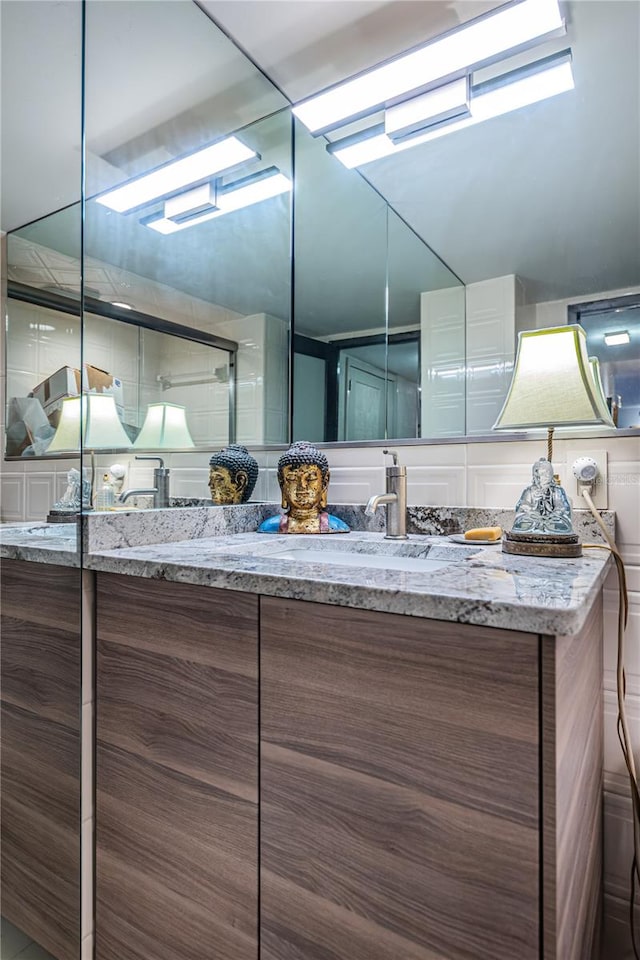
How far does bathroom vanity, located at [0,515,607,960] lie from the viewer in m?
0.59

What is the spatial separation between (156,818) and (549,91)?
1831 mm

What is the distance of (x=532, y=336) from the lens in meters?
1.10

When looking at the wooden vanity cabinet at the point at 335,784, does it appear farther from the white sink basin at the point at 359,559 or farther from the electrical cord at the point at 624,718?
the white sink basin at the point at 359,559

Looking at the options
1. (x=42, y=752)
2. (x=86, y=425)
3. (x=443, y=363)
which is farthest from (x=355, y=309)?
(x=42, y=752)

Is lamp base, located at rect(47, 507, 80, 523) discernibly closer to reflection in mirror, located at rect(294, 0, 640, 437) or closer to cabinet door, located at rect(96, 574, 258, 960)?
cabinet door, located at rect(96, 574, 258, 960)

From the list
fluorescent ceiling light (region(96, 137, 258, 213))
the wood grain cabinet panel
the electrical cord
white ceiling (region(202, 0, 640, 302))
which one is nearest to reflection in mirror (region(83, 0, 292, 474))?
fluorescent ceiling light (region(96, 137, 258, 213))

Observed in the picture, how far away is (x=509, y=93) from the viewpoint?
137cm

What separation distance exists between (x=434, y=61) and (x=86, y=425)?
4.36ft

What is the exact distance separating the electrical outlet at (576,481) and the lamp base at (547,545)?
0.23m

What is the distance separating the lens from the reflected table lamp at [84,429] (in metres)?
1.14

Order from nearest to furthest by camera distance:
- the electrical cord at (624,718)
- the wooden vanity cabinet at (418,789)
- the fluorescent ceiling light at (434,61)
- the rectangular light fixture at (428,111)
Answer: the wooden vanity cabinet at (418,789), the electrical cord at (624,718), the fluorescent ceiling light at (434,61), the rectangular light fixture at (428,111)

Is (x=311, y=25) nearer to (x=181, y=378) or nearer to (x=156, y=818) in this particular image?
(x=181, y=378)

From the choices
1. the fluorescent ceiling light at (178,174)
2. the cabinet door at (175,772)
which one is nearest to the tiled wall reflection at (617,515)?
the cabinet door at (175,772)

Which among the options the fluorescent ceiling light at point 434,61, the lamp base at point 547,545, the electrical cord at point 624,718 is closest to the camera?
the lamp base at point 547,545
